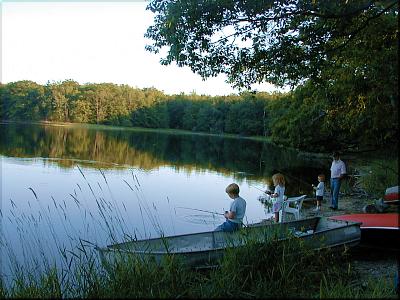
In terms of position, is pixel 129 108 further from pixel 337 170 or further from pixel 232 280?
pixel 232 280

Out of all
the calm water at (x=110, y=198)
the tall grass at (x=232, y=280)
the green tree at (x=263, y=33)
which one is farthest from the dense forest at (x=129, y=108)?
the tall grass at (x=232, y=280)

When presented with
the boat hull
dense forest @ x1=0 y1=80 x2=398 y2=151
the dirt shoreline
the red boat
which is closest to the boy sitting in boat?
the boat hull

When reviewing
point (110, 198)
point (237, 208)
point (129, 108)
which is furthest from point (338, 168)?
point (129, 108)

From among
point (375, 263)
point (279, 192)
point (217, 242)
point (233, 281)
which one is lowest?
point (375, 263)

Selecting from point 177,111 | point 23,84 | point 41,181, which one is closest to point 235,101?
point 177,111

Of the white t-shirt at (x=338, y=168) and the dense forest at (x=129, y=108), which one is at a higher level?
the dense forest at (x=129, y=108)

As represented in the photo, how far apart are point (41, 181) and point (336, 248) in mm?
15993

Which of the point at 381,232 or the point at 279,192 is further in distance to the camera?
the point at 279,192

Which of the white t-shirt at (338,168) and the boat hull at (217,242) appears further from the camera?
the white t-shirt at (338,168)

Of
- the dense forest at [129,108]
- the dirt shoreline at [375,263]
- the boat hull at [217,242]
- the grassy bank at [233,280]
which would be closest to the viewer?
the grassy bank at [233,280]

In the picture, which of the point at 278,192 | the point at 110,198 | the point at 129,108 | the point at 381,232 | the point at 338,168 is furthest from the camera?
the point at 129,108

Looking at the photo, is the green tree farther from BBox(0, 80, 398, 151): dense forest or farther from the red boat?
BBox(0, 80, 398, 151): dense forest

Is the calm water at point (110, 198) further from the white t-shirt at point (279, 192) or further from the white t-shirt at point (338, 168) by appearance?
the white t-shirt at point (338, 168)

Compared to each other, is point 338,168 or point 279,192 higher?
point 338,168
